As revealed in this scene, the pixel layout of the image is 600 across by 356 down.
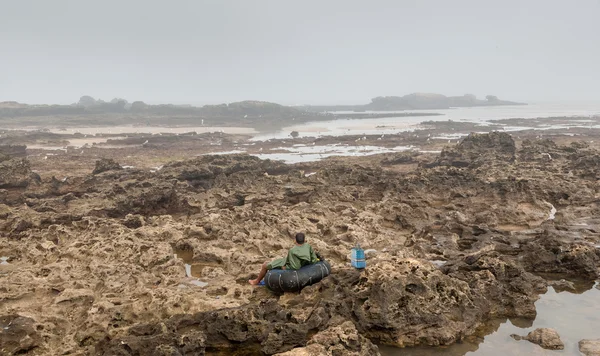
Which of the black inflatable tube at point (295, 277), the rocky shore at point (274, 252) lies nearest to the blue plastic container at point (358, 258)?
the rocky shore at point (274, 252)

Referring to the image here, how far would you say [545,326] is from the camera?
665cm

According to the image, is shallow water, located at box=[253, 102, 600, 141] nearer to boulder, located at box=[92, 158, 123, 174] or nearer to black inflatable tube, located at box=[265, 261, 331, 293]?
boulder, located at box=[92, 158, 123, 174]

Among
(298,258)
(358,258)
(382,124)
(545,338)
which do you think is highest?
(382,124)

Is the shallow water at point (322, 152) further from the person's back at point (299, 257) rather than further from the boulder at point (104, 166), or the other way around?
the person's back at point (299, 257)

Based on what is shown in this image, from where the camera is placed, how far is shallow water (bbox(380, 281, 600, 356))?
5.93m

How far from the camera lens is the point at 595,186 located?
14852mm

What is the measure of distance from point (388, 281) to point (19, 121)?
80.8m

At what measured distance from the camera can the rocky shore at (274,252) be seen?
20.0 feet

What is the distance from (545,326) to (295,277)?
402cm

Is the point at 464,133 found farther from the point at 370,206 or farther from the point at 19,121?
the point at 19,121

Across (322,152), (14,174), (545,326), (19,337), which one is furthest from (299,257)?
(322,152)

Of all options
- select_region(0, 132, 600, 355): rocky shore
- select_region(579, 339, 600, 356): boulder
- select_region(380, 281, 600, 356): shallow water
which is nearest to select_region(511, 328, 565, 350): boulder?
select_region(380, 281, 600, 356): shallow water

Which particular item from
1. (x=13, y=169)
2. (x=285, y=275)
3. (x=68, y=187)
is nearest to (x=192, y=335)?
(x=285, y=275)

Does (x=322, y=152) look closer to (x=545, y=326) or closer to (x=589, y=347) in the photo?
(x=545, y=326)
